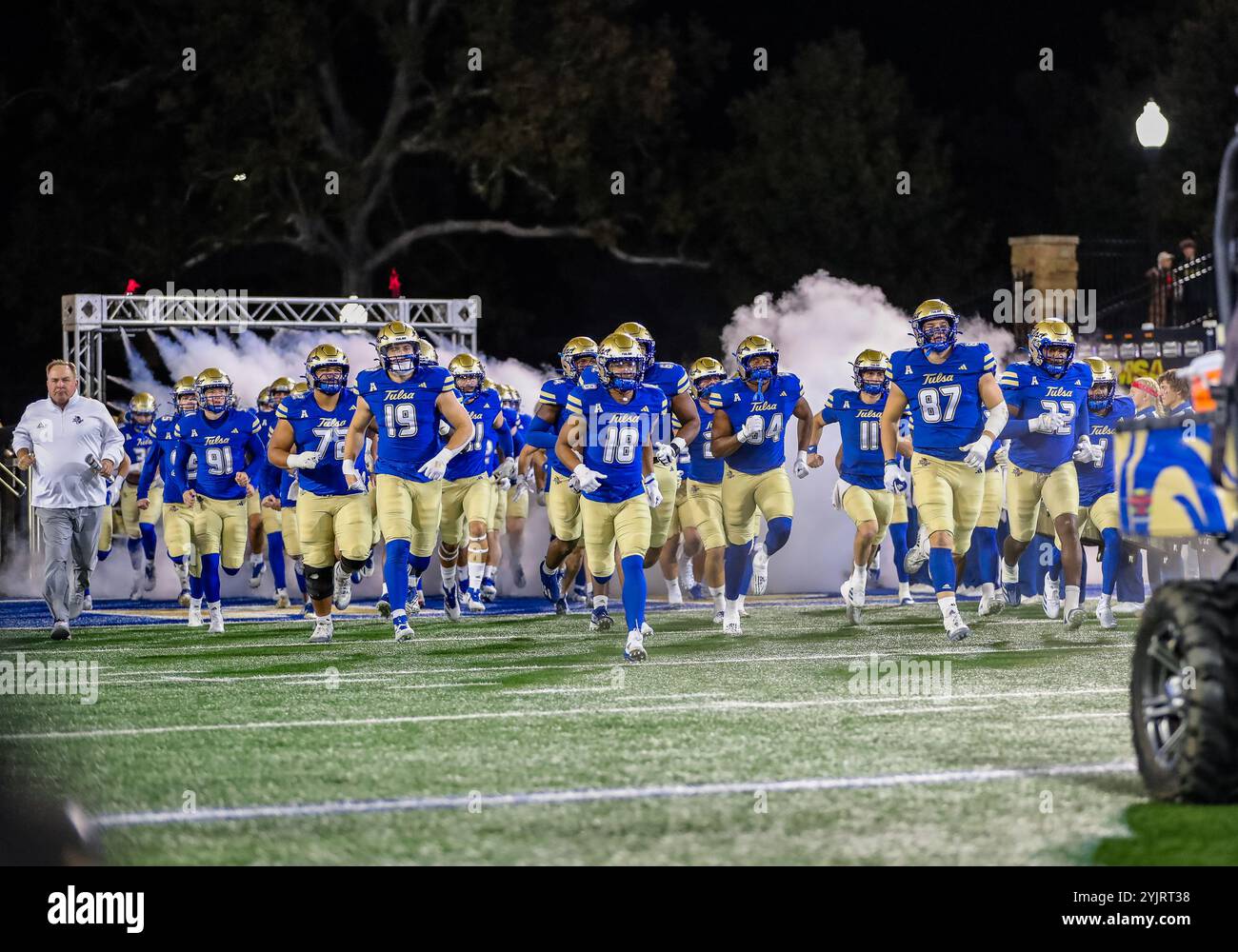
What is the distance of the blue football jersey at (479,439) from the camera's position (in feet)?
48.7

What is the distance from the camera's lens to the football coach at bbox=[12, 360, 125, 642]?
13.3 m

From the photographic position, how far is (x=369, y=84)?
34.3 metres

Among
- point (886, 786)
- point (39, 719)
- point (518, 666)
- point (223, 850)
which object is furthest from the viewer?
point (518, 666)

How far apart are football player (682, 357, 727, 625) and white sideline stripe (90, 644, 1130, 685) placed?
→ 236 cm

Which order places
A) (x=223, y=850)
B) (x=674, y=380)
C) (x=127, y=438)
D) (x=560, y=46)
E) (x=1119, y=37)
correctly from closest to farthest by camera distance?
(x=223, y=850), (x=674, y=380), (x=127, y=438), (x=560, y=46), (x=1119, y=37)

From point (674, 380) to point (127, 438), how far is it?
805 centimetres

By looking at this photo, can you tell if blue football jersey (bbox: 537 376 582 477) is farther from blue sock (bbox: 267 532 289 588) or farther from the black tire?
the black tire

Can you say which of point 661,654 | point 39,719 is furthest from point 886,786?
point 661,654

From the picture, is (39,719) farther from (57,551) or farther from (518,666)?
(57,551)

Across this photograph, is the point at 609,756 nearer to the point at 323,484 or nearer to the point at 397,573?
the point at 397,573

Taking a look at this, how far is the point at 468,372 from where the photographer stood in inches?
616

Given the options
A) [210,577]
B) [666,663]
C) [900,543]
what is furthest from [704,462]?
[666,663]

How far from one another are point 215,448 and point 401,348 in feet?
8.21

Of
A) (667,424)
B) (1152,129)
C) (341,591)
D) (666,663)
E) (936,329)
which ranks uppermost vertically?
(1152,129)
